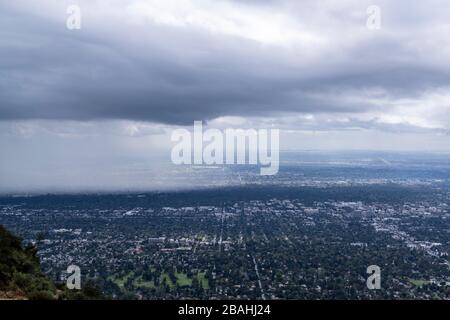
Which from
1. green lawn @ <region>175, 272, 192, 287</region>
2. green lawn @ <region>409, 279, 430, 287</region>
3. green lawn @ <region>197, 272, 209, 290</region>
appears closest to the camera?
green lawn @ <region>197, 272, 209, 290</region>

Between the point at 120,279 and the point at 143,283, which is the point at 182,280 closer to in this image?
the point at 143,283

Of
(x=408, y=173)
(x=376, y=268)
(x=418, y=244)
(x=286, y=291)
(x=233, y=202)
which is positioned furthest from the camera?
(x=408, y=173)

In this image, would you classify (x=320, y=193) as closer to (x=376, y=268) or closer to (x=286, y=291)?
(x=376, y=268)

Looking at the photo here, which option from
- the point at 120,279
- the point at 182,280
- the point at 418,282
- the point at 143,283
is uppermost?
the point at 120,279

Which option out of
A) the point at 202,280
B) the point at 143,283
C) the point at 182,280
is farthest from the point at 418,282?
the point at 143,283

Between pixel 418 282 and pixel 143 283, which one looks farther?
pixel 418 282

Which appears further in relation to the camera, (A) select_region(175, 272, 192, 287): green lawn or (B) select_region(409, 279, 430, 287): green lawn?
(B) select_region(409, 279, 430, 287): green lawn

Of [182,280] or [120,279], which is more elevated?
[120,279]

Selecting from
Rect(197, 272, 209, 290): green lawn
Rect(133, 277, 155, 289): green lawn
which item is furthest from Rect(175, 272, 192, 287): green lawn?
Rect(133, 277, 155, 289): green lawn

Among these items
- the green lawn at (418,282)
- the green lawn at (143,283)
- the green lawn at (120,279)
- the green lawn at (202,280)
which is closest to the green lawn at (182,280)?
the green lawn at (202,280)

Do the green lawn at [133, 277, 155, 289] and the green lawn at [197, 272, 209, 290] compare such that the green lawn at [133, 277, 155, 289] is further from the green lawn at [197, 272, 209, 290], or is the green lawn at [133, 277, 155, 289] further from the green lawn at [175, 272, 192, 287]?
the green lawn at [197, 272, 209, 290]
